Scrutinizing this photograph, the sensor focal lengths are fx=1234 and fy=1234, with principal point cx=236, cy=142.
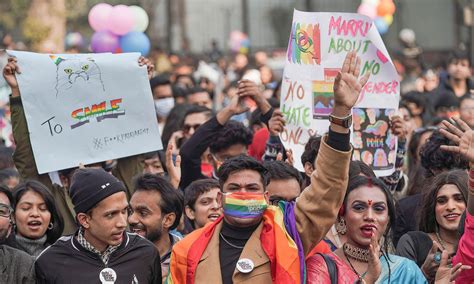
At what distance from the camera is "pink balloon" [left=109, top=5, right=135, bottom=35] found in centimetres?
1203

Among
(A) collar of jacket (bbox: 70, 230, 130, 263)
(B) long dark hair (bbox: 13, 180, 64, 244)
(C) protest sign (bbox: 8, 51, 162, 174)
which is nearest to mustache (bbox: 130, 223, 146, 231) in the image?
(B) long dark hair (bbox: 13, 180, 64, 244)

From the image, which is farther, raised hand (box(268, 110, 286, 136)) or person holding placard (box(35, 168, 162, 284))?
raised hand (box(268, 110, 286, 136))

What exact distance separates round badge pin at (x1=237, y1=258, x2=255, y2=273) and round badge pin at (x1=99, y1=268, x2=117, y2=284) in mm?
716

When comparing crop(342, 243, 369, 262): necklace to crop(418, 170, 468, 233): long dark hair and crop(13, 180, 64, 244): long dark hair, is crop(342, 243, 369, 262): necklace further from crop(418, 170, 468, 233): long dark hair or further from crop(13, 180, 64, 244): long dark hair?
crop(13, 180, 64, 244): long dark hair

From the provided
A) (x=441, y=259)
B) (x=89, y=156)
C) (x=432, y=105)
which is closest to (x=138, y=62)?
(x=89, y=156)

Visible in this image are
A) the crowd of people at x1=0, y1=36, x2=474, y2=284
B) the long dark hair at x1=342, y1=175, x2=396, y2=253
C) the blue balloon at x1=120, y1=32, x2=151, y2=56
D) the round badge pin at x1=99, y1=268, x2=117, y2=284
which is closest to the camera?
the crowd of people at x1=0, y1=36, x2=474, y2=284

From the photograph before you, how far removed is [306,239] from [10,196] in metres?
2.19

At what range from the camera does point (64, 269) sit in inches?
242

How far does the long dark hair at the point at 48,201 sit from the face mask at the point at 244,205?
1.87 m

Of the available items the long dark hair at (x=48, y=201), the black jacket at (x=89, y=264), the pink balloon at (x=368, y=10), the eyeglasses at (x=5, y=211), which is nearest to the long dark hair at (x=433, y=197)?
the black jacket at (x=89, y=264)

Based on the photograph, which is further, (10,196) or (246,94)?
(246,94)

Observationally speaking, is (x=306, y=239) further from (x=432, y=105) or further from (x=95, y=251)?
(x=432, y=105)

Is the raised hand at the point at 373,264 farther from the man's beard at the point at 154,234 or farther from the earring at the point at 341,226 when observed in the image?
the man's beard at the point at 154,234

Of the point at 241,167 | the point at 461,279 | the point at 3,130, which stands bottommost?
the point at 3,130
